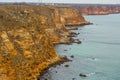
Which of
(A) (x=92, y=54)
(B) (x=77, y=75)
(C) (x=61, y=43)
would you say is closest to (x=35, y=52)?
(B) (x=77, y=75)

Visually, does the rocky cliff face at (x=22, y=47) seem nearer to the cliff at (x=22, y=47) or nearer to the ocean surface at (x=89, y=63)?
the cliff at (x=22, y=47)

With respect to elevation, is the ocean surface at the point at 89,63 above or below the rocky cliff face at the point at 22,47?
below

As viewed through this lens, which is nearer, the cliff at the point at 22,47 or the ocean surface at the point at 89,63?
the cliff at the point at 22,47

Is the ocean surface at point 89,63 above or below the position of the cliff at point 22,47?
below

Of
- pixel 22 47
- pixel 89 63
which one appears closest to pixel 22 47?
pixel 22 47

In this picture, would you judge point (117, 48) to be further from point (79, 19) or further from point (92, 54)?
point (79, 19)

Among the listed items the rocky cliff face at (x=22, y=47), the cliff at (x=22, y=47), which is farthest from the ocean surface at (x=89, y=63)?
the rocky cliff face at (x=22, y=47)

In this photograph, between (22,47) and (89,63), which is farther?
(89,63)

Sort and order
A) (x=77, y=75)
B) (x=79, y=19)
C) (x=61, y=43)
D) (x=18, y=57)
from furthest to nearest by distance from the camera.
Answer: (x=79, y=19) → (x=61, y=43) → (x=77, y=75) → (x=18, y=57)

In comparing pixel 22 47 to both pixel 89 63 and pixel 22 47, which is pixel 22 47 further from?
pixel 89 63

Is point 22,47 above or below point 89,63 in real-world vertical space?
above

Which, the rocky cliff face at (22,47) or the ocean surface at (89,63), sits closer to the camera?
the rocky cliff face at (22,47)
